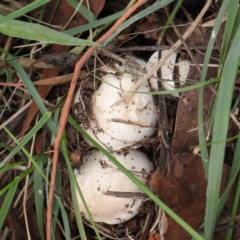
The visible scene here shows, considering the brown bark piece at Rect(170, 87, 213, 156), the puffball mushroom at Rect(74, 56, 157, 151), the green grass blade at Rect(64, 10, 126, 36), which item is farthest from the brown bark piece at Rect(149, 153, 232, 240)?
the green grass blade at Rect(64, 10, 126, 36)

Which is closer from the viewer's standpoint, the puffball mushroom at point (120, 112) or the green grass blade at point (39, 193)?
the puffball mushroom at point (120, 112)

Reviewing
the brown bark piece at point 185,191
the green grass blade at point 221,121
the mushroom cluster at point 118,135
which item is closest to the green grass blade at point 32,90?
the mushroom cluster at point 118,135

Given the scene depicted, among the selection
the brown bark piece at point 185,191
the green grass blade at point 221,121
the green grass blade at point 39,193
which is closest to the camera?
the green grass blade at point 221,121

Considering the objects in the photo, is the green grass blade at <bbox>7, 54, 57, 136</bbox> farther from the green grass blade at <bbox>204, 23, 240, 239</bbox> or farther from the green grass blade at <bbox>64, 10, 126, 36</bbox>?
the green grass blade at <bbox>204, 23, 240, 239</bbox>

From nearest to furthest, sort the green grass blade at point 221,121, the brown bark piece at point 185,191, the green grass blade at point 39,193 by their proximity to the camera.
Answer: the green grass blade at point 221,121 → the brown bark piece at point 185,191 → the green grass blade at point 39,193

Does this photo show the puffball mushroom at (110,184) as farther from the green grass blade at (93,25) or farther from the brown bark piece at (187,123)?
the green grass blade at (93,25)

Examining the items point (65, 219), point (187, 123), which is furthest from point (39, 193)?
point (187, 123)

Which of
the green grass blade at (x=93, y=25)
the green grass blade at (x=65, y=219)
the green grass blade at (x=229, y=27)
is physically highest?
the green grass blade at (x=229, y=27)
